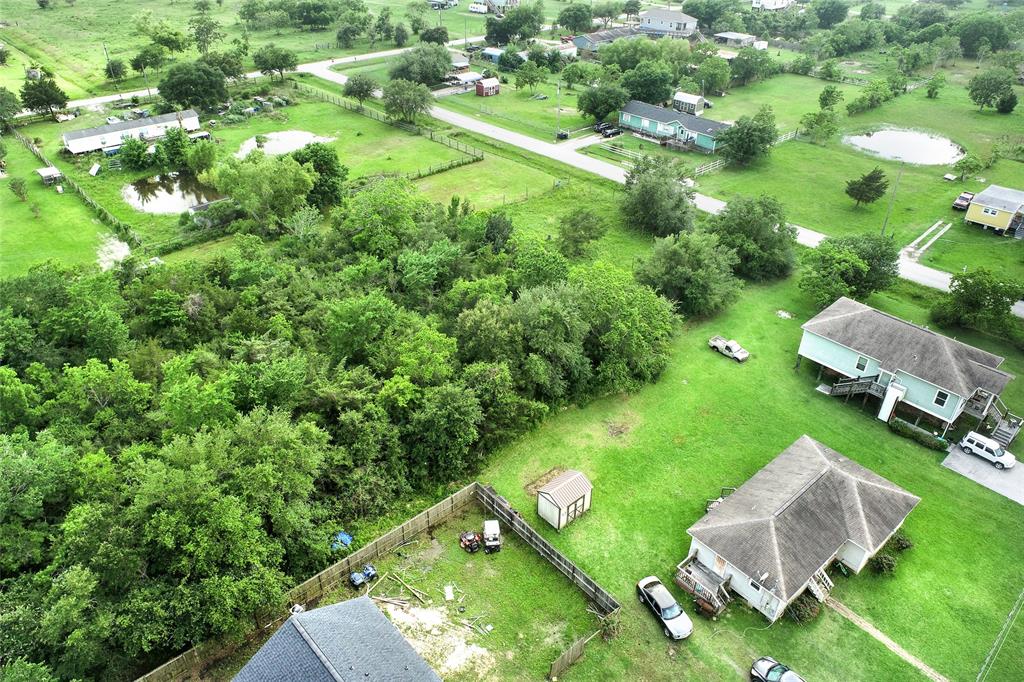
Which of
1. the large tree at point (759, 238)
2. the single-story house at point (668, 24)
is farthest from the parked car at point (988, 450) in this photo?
the single-story house at point (668, 24)

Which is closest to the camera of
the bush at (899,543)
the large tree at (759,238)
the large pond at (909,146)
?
the bush at (899,543)

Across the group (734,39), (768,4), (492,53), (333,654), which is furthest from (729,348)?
(768,4)

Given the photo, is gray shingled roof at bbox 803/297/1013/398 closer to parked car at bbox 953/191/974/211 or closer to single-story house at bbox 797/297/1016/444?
single-story house at bbox 797/297/1016/444

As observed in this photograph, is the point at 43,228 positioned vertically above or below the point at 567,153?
below

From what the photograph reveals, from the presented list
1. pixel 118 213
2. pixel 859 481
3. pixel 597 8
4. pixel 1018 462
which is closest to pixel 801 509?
pixel 859 481

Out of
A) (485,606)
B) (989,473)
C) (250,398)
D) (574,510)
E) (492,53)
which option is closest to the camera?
(485,606)

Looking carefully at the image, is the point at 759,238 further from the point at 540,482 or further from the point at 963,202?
the point at 540,482

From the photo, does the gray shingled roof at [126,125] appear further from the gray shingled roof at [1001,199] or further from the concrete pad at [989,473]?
the gray shingled roof at [1001,199]
